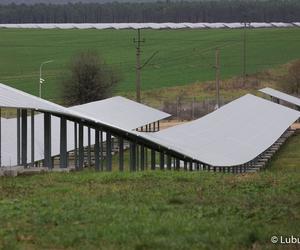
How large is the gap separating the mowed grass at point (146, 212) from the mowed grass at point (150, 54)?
59.3 meters

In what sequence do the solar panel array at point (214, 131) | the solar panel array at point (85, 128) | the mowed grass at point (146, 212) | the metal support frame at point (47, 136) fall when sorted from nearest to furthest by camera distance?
the mowed grass at point (146, 212)
the metal support frame at point (47, 136)
the solar panel array at point (214, 131)
the solar panel array at point (85, 128)

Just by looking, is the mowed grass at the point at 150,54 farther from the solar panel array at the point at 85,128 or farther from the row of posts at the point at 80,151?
the row of posts at the point at 80,151

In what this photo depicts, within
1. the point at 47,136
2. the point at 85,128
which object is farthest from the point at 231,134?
the point at 47,136

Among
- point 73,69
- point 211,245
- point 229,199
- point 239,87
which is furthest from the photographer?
point 239,87

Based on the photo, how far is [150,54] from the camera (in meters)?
110

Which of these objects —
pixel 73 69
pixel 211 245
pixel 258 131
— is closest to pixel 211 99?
pixel 73 69

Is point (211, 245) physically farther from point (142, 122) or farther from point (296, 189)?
point (142, 122)

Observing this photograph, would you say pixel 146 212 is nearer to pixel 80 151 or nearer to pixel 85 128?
pixel 80 151

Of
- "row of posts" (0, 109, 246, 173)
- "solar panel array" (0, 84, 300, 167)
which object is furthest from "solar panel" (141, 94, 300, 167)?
"row of posts" (0, 109, 246, 173)

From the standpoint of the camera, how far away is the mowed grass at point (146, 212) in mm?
10648

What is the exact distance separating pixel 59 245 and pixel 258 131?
33207mm

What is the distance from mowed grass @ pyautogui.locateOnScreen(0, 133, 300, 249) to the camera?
1065cm

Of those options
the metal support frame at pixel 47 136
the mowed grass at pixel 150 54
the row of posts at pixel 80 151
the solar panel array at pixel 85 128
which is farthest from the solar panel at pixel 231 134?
the mowed grass at pixel 150 54

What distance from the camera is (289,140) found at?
2212 inches
